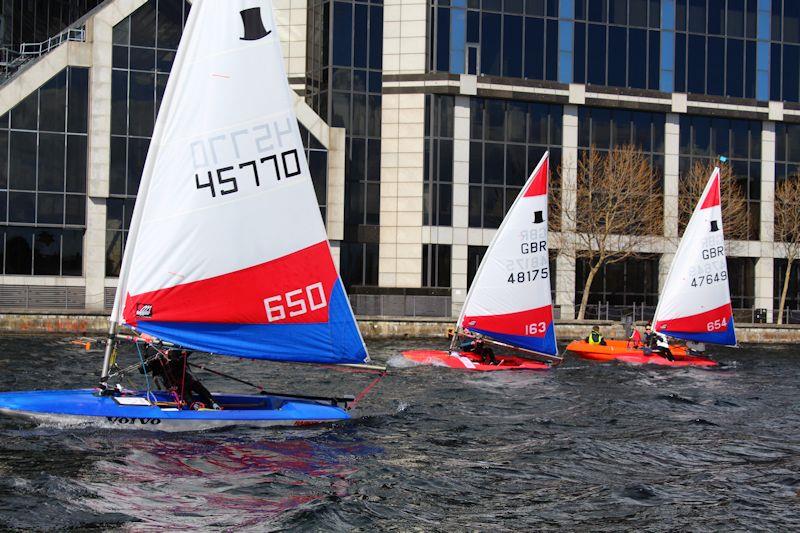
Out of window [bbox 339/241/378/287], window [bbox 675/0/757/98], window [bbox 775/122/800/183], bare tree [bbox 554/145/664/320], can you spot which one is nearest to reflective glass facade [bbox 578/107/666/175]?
bare tree [bbox 554/145/664/320]

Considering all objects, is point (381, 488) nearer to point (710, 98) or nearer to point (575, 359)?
point (575, 359)

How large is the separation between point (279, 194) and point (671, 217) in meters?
44.9

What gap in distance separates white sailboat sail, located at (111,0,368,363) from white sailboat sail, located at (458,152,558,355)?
15.0 metres

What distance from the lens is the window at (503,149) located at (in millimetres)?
58531

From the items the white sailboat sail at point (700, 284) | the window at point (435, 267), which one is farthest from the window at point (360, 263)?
the white sailboat sail at point (700, 284)

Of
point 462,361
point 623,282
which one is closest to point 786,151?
point 623,282

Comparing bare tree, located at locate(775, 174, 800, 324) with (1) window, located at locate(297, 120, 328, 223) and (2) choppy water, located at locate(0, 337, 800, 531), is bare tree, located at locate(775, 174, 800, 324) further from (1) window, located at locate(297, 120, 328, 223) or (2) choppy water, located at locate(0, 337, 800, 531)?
(2) choppy water, located at locate(0, 337, 800, 531)

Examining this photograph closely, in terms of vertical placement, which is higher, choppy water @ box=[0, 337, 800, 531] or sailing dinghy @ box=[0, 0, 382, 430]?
sailing dinghy @ box=[0, 0, 382, 430]

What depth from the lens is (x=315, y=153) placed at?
177ft

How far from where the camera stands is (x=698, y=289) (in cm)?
4003

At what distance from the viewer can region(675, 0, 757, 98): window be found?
60594 mm

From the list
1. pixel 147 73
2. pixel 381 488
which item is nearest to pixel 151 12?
pixel 147 73

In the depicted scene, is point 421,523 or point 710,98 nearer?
point 421,523

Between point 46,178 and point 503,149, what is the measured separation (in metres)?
24.9
